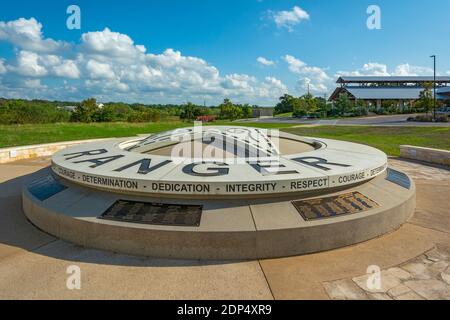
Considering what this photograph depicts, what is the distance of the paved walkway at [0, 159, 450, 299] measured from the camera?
137 inches

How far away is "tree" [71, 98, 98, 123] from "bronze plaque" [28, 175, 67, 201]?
55.3 metres

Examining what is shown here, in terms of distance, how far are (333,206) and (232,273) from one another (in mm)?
1987

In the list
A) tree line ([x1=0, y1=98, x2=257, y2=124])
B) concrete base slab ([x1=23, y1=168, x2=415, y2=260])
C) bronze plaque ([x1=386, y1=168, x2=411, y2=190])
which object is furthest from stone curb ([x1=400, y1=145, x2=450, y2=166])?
tree line ([x1=0, y1=98, x2=257, y2=124])

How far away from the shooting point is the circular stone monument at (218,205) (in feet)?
14.0

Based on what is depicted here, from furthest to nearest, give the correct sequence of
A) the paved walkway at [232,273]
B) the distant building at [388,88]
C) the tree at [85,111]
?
the distant building at [388,88] → the tree at [85,111] → the paved walkway at [232,273]

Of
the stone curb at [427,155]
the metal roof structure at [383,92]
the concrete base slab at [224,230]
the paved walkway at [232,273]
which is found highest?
the metal roof structure at [383,92]

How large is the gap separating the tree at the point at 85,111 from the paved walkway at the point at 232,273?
189ft

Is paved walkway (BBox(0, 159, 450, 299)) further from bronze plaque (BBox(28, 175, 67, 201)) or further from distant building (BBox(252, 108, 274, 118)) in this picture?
distant building (BBox(252, 108, 274, 118))

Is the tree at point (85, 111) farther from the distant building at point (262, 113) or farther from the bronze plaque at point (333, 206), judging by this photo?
the bronze plaque at point (333, 206)

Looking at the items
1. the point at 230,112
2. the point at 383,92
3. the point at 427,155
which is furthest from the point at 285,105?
the point at 427,155

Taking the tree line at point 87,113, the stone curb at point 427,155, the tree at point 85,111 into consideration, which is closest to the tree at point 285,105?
the tree line at point 87,113

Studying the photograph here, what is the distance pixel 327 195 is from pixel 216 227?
2030mm
